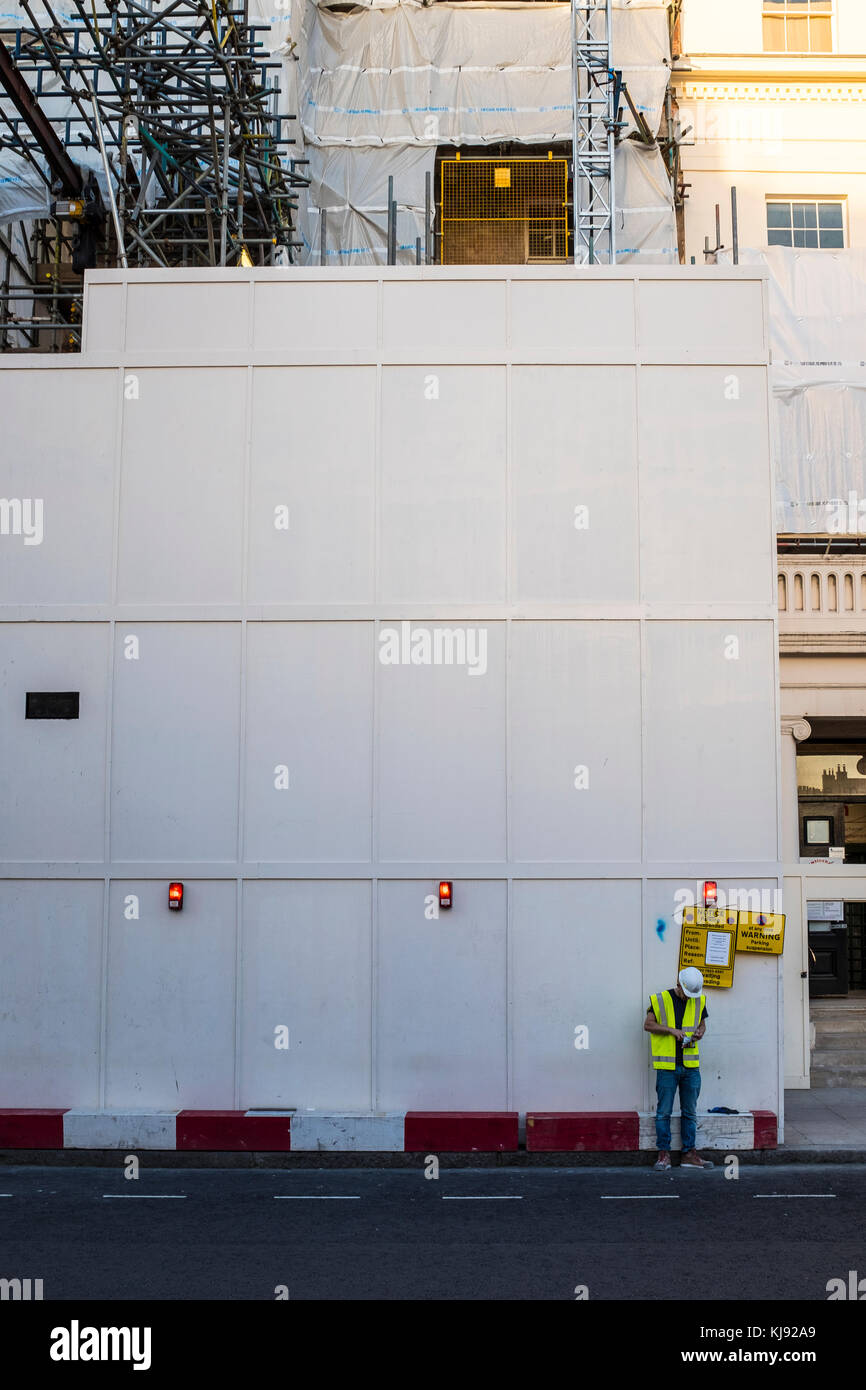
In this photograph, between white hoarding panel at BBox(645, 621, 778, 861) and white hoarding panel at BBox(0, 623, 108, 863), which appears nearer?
white hoarding panel at BBox(645, 621, 778, 861)

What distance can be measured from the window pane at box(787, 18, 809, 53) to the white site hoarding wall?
34.0 feet

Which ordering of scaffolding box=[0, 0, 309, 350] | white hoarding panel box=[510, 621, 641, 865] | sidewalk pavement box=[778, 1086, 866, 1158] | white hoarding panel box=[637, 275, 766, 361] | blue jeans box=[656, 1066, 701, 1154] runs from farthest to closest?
scaffolding box=[0, 0, 309, 350]
white hoarding panel box=[637, 275, 766, 361]
white hoarding panel box=[510, 621, 641, 865]
sidewalk pavement box=[778, 1086, 866, 1158]
blue jeans box=[656, 1066, 701, 1154]

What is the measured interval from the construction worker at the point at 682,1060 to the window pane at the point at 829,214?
13.9 m

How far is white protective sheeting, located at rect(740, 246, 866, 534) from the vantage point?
18.8m

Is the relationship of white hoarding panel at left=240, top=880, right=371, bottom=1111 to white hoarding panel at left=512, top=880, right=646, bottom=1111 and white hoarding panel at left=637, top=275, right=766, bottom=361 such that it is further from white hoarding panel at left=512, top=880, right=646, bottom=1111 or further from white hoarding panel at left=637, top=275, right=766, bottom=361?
white hoarding panel at left=637, top=275, right=766, bottom=361

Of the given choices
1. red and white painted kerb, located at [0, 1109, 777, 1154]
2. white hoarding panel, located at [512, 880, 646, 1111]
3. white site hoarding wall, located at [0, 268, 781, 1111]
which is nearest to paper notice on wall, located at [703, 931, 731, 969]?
white site hoarding wall, located at [0, 268, 781, 1111]

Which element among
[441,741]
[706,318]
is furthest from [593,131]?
[441,741]

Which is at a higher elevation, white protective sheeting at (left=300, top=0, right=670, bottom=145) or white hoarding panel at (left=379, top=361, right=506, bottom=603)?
white protective sheeting at (left=300, top=0, right=670, bottom=145)

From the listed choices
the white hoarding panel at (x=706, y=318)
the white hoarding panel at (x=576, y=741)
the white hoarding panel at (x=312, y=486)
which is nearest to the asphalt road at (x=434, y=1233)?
the white hoarding panel at (x=576, y=741)

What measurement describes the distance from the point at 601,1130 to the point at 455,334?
818cm

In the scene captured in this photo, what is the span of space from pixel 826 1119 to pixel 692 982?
298 cm

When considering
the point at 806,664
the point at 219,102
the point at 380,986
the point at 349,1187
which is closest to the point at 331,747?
the point at 380,986

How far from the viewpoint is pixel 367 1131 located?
1241cm

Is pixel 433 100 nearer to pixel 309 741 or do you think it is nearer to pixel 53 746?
pixel 309 741
